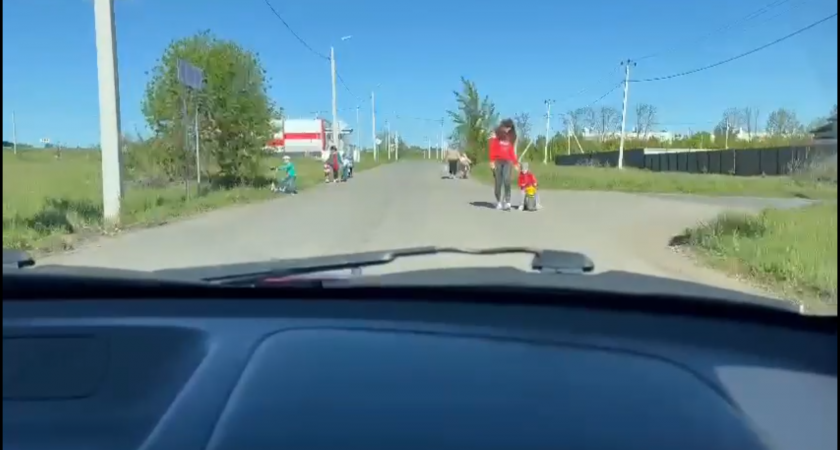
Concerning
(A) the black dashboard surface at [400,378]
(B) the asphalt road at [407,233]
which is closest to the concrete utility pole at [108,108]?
(B) the asphalt road at [407,233]

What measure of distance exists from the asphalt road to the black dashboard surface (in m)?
5.71

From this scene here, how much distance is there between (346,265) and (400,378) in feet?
3.74

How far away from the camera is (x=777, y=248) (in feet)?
30.3

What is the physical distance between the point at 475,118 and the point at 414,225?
11.3 meters

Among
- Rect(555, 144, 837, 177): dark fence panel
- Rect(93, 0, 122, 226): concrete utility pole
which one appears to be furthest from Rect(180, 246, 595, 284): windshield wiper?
Rect(555, 144, 837, 177): dark fence panel

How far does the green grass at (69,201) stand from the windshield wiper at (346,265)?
5.63 metres

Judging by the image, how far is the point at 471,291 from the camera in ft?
8.22

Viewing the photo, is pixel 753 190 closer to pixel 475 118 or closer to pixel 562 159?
pixel 475 118

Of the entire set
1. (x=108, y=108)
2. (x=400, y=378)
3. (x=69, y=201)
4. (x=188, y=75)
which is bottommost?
(x=69, y=201)

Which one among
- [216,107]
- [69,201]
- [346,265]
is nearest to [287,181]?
[216,107]

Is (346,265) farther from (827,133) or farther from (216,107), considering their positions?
(216,107)

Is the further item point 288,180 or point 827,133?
point 288,180

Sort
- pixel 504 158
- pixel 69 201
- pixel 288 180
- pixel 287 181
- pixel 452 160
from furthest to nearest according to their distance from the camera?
pixel 452 160 → pixel 287 181 → pixel 288 180 → pixel 504 158 → pixel 69 201

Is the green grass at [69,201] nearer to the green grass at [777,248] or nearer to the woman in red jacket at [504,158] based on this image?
the woman in red jacket at [504,158]
